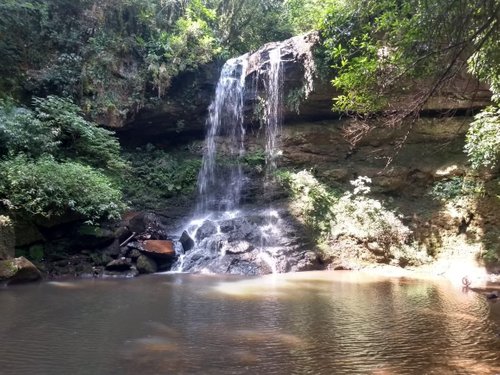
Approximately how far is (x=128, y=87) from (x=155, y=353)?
11.9 m

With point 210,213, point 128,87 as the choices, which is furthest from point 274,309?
point 128,87

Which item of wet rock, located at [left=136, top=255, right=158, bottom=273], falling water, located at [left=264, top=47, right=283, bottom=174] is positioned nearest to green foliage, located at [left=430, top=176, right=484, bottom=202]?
falling water, located at [left=264, top=47, right=283, bottom=174]

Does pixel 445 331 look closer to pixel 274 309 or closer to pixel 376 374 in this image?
pixel 376 374

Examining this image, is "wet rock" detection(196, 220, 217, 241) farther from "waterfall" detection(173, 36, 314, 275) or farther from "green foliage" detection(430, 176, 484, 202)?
"green foliage" detection(430, 176, 484, 202)

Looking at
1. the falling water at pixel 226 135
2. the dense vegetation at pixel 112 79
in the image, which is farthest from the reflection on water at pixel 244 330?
the falling water at pixel 226 135

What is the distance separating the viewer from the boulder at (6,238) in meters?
Answer: 7.96

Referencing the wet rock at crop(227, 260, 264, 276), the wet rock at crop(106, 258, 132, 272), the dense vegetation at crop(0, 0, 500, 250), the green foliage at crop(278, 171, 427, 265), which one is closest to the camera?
the dense vegetation at crop(0, 0, 500, 250)

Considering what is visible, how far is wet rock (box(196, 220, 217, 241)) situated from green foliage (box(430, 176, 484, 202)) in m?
6.40

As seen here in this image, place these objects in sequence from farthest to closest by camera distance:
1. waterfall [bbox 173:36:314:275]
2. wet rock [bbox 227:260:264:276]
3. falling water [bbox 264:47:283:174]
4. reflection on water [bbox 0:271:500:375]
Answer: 1. falling water [bbox 264:47:283:174]
2. waterfall [bbox 173:36:314:275]
3. wet rock [bbox 227:260:264:276]
4. reflection on water [bbox 0:271:500:375]

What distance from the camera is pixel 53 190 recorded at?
30.1ft

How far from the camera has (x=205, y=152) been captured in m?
15.7

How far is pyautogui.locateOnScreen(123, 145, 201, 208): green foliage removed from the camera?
1380 cm

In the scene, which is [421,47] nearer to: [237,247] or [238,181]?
[237,247]

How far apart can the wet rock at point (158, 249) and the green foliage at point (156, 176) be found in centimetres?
318
